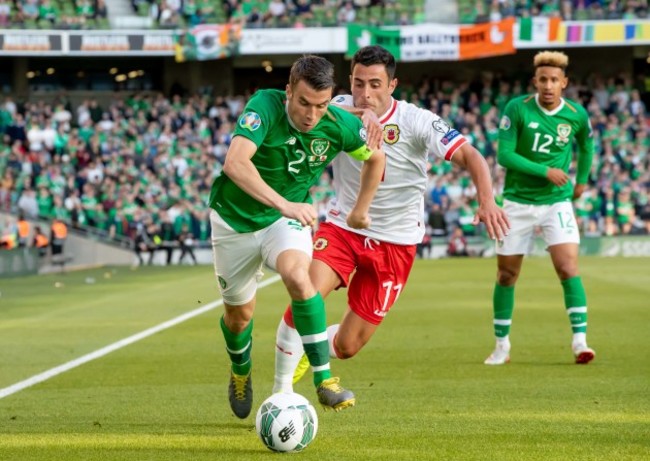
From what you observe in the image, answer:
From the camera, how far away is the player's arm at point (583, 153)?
39.0 ft

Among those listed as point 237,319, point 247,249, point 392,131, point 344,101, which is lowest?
point 237,319

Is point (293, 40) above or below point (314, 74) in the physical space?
below

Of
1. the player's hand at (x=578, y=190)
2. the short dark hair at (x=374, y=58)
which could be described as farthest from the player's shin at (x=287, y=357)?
the player's hand at (x=578, y=190)

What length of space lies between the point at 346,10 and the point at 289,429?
3927 centimetres

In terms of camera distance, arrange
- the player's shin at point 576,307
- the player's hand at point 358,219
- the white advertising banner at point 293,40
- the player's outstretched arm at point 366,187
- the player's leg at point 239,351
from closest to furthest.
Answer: the player's outstretched arm at point 366,187
the player's hand at point 358,219
the player's leg at point 239,351
the player's shin at point 576,307
the white advertising banner at point 293,40

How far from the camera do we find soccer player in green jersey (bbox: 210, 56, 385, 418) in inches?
282

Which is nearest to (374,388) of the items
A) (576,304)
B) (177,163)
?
(576,304)

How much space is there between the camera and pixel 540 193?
38.4 feet

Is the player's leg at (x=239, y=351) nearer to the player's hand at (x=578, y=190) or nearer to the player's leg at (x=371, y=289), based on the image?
the player's leg at (x=371, y=289)

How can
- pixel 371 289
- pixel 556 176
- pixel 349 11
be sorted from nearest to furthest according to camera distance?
pixel 371 289
pixel 556 176
pixel 349 11

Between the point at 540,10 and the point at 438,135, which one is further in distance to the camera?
the point at 540,10

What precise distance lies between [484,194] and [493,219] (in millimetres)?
242

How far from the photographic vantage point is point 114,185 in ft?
127

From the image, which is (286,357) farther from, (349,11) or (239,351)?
(349,11)
